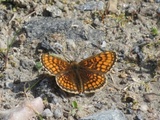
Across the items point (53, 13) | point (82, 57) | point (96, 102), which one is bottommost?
point (96, 102)

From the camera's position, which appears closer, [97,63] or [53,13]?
[97,63]

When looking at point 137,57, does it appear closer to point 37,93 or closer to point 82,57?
point 82,57

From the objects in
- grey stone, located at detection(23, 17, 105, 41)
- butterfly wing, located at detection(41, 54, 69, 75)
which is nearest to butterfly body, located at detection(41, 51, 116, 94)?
butterfly wing, located at detection(41, 54, 69, 75)

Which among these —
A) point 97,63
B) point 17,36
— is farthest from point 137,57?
point 17,36

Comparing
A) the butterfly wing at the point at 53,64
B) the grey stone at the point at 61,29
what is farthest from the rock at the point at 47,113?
the grey stone at the point at 61,29

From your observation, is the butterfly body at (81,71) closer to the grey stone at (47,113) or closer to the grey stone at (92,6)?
the grey stone at (47,113)

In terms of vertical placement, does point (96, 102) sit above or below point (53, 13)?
below
